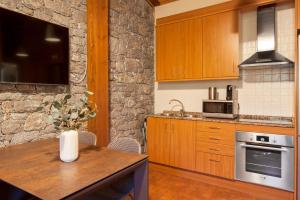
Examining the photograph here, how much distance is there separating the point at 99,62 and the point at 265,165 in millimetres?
2463

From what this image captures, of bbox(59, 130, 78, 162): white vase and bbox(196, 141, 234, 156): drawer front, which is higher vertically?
bbox(59, 130, 78, 162): white vase

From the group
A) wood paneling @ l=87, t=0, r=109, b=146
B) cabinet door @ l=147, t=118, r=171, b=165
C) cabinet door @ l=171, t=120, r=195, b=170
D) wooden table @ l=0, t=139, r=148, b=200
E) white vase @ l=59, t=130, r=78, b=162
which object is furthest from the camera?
cabinet door @ l=147, t=118, r=171, b=165

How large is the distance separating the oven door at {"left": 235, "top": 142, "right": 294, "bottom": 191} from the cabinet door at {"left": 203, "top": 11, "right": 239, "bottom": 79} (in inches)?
42.7

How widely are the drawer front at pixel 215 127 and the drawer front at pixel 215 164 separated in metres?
0.34

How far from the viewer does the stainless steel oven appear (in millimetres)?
2344

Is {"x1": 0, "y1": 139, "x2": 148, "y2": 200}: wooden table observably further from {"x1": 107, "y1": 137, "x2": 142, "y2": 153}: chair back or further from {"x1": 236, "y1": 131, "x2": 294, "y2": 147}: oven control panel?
{"x1": 236, "y1": 131, "x2": 294, "y2": 147}: oven control panel

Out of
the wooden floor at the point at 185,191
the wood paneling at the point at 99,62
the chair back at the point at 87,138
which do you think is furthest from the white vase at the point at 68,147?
the wooden floor at the point at 185,191

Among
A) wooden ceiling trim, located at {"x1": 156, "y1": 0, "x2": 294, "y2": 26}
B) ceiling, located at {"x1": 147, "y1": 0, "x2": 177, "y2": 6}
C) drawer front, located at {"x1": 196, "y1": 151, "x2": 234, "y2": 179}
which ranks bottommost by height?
drawer front, located at {"x1": 196, "y1": 151, "x2": 234, "y2": 179}

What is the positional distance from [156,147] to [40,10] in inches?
98.0

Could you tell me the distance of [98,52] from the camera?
275 cm

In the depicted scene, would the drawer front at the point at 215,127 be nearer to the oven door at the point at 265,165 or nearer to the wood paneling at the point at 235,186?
the oven door at the point at 265,165

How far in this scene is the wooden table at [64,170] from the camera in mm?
1081

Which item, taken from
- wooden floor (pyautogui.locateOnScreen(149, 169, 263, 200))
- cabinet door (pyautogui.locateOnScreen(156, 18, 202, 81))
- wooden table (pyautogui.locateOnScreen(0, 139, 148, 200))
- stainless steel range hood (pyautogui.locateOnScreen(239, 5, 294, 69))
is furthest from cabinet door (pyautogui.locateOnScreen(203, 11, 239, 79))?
wooden table (pyautogui.locateOnScreen(0, 139, 148, 200))

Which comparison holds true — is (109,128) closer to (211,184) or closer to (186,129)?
(186,129)
